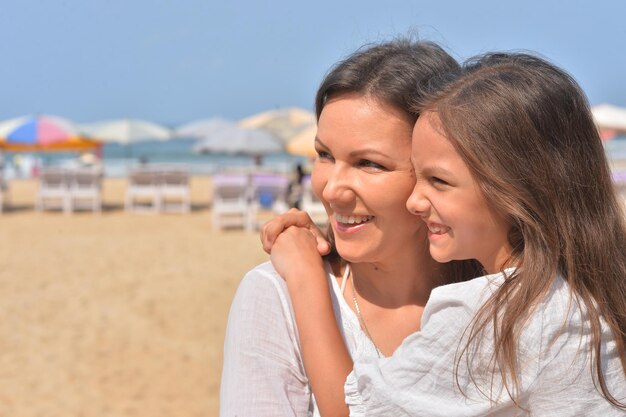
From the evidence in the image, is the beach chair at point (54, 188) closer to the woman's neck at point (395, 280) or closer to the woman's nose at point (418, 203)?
the woman's neck at point (395, 280)

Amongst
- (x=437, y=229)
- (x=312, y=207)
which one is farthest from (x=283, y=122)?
(x=437, y=229)

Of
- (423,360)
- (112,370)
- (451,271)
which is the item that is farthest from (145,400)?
(423,360)

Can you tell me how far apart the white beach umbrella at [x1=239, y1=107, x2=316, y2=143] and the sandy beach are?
335 inches

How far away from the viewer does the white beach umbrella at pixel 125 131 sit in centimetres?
2315

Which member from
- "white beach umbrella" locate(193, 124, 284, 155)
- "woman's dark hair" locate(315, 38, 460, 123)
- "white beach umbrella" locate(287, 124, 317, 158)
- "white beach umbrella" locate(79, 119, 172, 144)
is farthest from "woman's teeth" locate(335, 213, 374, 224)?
"white beach umbrella" locate(79, 119, 172, 144)

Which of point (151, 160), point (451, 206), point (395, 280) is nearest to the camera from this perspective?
point (451, 206)

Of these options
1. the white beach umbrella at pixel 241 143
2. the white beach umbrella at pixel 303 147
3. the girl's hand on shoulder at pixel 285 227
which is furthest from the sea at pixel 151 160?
the girl's hand on shoulder at pixel 285 227

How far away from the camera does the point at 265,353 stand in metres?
1.79

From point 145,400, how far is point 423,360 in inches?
193

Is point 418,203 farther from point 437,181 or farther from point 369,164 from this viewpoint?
point 369,164

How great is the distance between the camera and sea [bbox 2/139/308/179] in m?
31.8

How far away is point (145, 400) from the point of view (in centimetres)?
612

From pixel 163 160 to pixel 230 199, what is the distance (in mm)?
37726

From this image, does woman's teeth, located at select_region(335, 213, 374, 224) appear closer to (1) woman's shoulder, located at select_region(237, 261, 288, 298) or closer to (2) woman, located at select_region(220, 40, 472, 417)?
(2) woman, located at select_region(220, 40, 472, 417)
